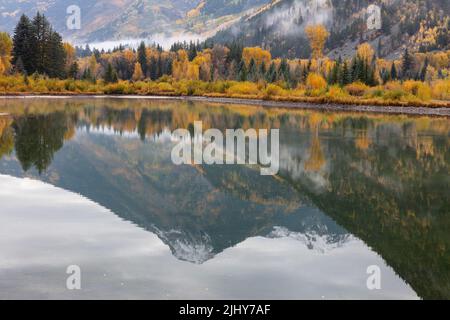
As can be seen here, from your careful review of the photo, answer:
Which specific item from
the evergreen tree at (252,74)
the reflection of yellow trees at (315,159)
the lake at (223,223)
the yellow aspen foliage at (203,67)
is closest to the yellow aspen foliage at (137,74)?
the yellow aspen foliage at (203,67)

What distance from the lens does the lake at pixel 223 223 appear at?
30.7ft

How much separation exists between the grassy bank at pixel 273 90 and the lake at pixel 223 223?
37.2 m

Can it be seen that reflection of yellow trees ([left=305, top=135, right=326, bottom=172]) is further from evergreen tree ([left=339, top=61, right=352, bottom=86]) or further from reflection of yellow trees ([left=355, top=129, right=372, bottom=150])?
evergreen tree ([left=339, top=61, right=352, bottom=86])

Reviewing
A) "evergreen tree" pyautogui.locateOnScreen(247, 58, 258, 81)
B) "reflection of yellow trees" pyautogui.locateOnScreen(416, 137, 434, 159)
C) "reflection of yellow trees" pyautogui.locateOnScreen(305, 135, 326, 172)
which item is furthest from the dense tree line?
"reflection of yellow trees" pyautogui.locateOnScreen(305, 135, 326, 172)

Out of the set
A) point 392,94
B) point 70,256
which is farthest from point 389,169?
point 392,94

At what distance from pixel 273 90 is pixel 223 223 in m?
66.4

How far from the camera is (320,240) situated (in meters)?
12.1

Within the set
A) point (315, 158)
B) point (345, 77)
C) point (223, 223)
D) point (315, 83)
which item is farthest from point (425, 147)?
point (315, 83)

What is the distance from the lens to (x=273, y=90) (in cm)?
7900

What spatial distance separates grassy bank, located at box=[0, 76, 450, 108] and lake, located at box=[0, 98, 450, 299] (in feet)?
122

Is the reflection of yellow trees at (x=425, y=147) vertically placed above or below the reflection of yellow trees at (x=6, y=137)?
below

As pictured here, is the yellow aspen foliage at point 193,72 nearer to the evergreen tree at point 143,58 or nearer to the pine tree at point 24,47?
the evergreen tree at point 143,58

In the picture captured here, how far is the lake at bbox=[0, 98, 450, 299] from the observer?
30.7ft
